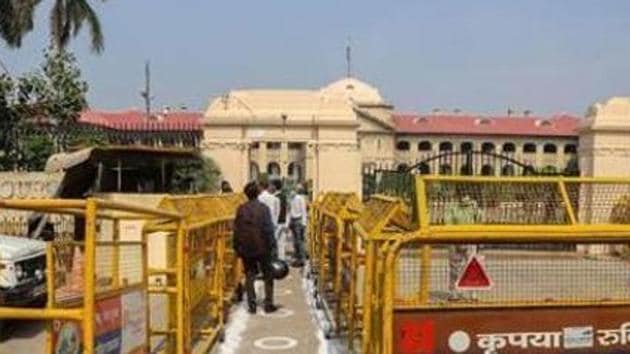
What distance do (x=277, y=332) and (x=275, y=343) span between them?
711 millimetres

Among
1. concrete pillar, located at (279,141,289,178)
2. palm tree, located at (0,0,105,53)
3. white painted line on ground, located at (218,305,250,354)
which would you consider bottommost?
white painted line on ground, located at (218,305,250,354)

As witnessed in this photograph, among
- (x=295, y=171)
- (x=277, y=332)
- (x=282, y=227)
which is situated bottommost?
(x=277, y=332)

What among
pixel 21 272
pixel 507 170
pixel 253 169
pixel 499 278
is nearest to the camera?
pixel 499 278

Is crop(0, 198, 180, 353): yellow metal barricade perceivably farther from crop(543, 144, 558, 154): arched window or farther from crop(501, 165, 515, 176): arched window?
crop(543, 144, 558, 154): arched window

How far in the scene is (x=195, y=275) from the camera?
8766 millimetres

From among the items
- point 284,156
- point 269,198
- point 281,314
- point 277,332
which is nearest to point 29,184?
point 269,198

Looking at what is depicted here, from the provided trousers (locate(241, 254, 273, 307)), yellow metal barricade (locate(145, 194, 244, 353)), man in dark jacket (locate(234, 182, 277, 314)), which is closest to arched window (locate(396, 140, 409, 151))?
yellow metal barricade (locate(145, 194, 244, 353))

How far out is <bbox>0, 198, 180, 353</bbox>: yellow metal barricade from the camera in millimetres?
4586

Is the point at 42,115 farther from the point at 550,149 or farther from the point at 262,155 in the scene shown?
the point at 550,149

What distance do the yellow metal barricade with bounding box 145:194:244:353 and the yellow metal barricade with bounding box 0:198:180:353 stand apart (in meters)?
0.91

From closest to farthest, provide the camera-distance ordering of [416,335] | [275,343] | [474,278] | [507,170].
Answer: [416,335]
[474,278]
[275,343]
[507,170]

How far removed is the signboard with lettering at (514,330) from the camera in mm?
5293

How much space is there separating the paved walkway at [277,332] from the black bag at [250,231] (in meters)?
0.84

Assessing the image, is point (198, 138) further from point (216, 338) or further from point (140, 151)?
point (216, 338)
